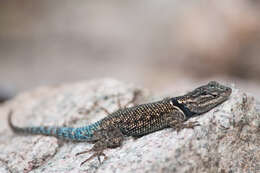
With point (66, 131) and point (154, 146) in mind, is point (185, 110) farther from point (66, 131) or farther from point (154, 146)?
point (66, 131)

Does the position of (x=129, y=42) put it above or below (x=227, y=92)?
below

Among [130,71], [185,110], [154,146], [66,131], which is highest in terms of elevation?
[185,110]

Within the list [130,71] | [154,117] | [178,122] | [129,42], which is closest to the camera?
[178,122]

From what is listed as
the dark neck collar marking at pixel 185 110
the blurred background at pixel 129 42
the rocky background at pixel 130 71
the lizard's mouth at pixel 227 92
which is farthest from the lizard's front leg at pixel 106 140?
the blurred background at pixel 129 42

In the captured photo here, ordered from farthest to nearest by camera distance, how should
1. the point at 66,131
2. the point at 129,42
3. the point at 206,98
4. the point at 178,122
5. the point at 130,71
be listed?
1. the point at 129,42
2. the point at 130,71
3. the point at 66,131
4. the point at 206,98
5. the point at 178,122

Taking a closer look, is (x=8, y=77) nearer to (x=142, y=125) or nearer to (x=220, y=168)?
(x=142, y=125)

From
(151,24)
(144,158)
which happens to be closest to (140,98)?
(144,158)

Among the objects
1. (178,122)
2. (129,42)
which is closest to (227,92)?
(178,122)

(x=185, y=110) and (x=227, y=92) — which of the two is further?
(x=185, y=110)
